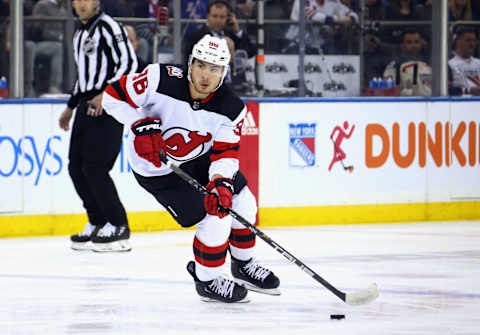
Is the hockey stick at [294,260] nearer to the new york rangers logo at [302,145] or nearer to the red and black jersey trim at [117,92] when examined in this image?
the red and black jersey trim at [117,92]

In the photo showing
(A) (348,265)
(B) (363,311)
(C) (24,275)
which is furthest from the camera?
(A) (348,265)

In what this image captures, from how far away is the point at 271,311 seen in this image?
4.11 meters

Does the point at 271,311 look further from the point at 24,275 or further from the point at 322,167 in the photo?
the point at 322,167

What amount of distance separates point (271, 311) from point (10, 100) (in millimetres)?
2903

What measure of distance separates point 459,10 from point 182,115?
3.85 meters

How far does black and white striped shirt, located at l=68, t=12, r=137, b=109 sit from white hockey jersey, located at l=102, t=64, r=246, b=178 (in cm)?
143

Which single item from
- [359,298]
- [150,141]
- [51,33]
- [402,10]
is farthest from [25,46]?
[359,298]

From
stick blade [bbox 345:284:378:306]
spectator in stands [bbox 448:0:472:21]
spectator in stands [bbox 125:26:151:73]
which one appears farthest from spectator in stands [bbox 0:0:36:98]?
stick blade [bbox 345:284:378:306]

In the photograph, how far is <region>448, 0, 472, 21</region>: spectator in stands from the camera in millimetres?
7590

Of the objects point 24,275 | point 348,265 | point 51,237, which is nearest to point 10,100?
point 51,237

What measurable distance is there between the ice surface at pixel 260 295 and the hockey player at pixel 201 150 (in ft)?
0.41

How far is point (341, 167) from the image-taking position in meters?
7.28

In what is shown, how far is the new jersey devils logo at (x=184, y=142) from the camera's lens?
4.31m

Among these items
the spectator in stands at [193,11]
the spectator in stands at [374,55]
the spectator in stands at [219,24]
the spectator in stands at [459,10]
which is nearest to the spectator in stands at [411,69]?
the spectator in stands at [374,55]
